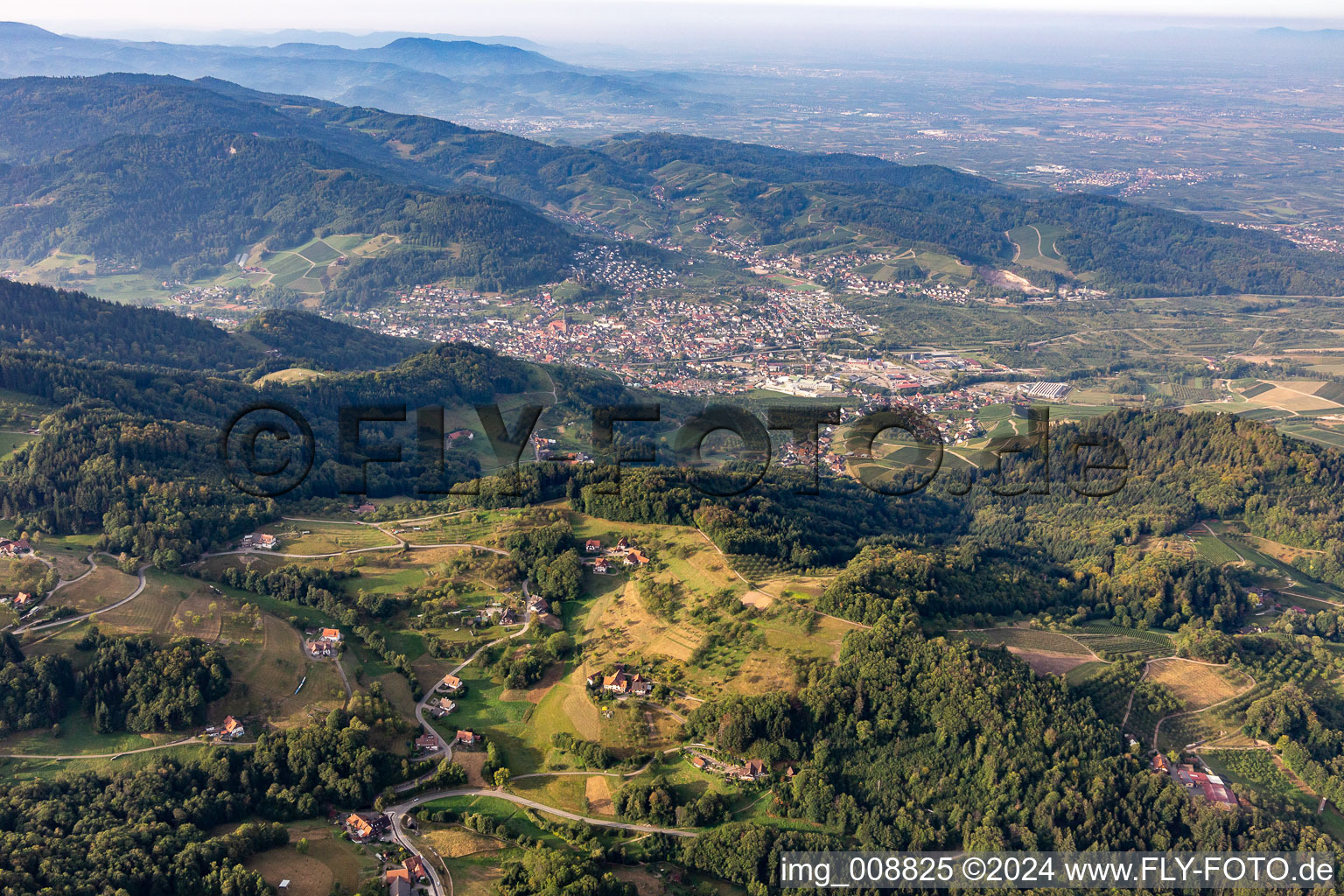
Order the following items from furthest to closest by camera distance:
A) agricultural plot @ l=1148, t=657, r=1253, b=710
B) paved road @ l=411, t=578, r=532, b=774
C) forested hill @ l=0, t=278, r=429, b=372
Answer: forested hill @ l=0, t=278, r=429, b=372, agricultural plot @ l=1148, t=657, r=1253, b=710, paved road @ l=411, t=578, r=532, b=774

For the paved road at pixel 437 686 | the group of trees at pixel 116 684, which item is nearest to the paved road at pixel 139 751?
the group of trees at pixel 116 684

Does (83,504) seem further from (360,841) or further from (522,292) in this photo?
(522,292)

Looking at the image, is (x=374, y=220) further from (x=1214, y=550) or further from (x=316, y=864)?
(x=316, y=864)

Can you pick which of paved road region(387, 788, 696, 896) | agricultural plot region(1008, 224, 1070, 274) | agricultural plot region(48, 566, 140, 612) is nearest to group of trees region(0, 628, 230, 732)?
agricultural plot region(48, 566, 140, 612)

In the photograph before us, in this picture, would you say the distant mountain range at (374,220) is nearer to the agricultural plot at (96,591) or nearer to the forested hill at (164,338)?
the forested hill at (164,338)

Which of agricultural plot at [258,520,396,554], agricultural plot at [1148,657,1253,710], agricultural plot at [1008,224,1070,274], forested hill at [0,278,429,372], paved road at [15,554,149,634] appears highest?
agricultural plot at [1008,224,1070,274]

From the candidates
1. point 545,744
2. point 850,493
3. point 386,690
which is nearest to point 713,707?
point 545,744

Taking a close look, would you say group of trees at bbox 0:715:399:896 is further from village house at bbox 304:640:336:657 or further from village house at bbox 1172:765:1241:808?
village house at bbox 1172:765:1241:808
